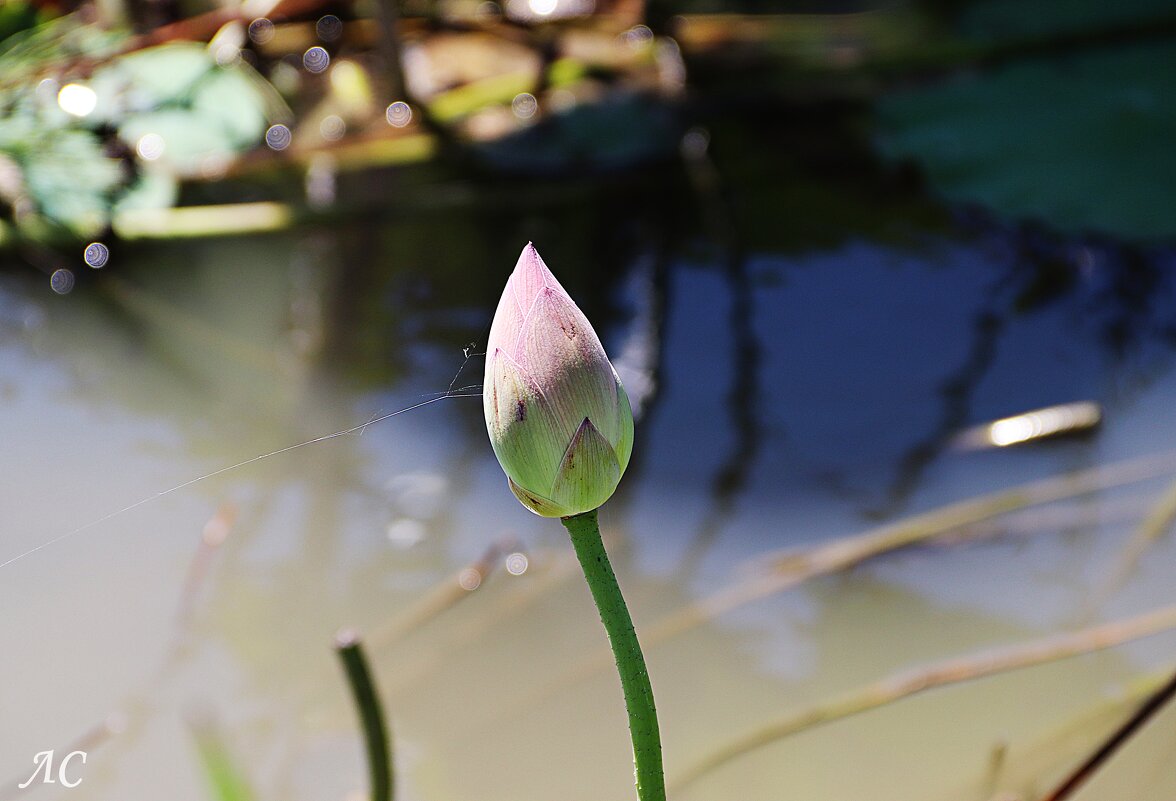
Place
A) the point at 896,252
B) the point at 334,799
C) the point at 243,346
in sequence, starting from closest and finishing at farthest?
the point at 334,799, the point at 243,346, the point at 896,252

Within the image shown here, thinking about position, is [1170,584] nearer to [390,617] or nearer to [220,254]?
[390,617]

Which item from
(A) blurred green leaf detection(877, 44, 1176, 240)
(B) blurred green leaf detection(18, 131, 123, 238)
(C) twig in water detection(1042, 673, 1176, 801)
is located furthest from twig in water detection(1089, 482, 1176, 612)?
(B) blurred green leaf detection(18, 131, 123, 238)

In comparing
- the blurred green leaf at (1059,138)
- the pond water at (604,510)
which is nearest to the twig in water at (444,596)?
the pond water at (604,510)

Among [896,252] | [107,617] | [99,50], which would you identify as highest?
[99,50]

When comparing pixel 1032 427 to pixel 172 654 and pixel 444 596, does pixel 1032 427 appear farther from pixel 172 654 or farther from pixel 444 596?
pixel 172 654

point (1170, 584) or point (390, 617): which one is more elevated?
point (390, 617)

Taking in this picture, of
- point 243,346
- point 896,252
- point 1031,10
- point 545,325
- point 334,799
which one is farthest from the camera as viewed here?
point 1031,10

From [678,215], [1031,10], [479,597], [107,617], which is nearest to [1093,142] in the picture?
[1031,10]
